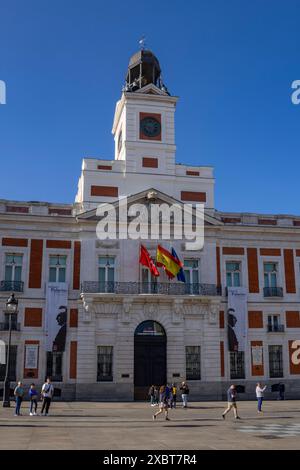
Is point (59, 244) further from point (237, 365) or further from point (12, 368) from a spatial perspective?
point (237, 365)

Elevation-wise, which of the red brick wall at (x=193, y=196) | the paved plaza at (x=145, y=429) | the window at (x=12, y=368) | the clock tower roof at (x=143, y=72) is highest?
the clock tower roof at (x=143, y=72)

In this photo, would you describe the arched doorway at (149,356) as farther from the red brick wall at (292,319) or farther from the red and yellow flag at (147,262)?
the red brick wall at (292,319)

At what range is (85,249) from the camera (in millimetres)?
35281

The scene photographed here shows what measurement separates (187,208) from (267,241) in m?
6.39

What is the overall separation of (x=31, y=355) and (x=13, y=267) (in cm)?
573

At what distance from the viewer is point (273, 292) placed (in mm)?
37188

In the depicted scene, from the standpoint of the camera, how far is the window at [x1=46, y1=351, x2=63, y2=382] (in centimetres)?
3341

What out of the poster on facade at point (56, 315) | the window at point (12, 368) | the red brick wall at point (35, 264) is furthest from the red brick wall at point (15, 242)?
the window at point (12, 368)

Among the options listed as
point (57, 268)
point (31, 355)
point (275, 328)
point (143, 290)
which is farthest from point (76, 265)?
point (275, 328)

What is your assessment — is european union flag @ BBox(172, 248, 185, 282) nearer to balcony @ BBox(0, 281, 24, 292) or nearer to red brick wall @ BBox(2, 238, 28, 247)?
red brick wall @ BBox(2, 238, 28, 247)

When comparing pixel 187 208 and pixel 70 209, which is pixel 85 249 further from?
pixel 187 208

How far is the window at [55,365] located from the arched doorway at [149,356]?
4750 mm

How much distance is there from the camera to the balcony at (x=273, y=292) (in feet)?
122

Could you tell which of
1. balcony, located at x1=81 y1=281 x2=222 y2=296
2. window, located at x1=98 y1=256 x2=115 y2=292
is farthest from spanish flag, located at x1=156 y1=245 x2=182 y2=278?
window, located at x1=98 y1=256 x2=115 y2=292
